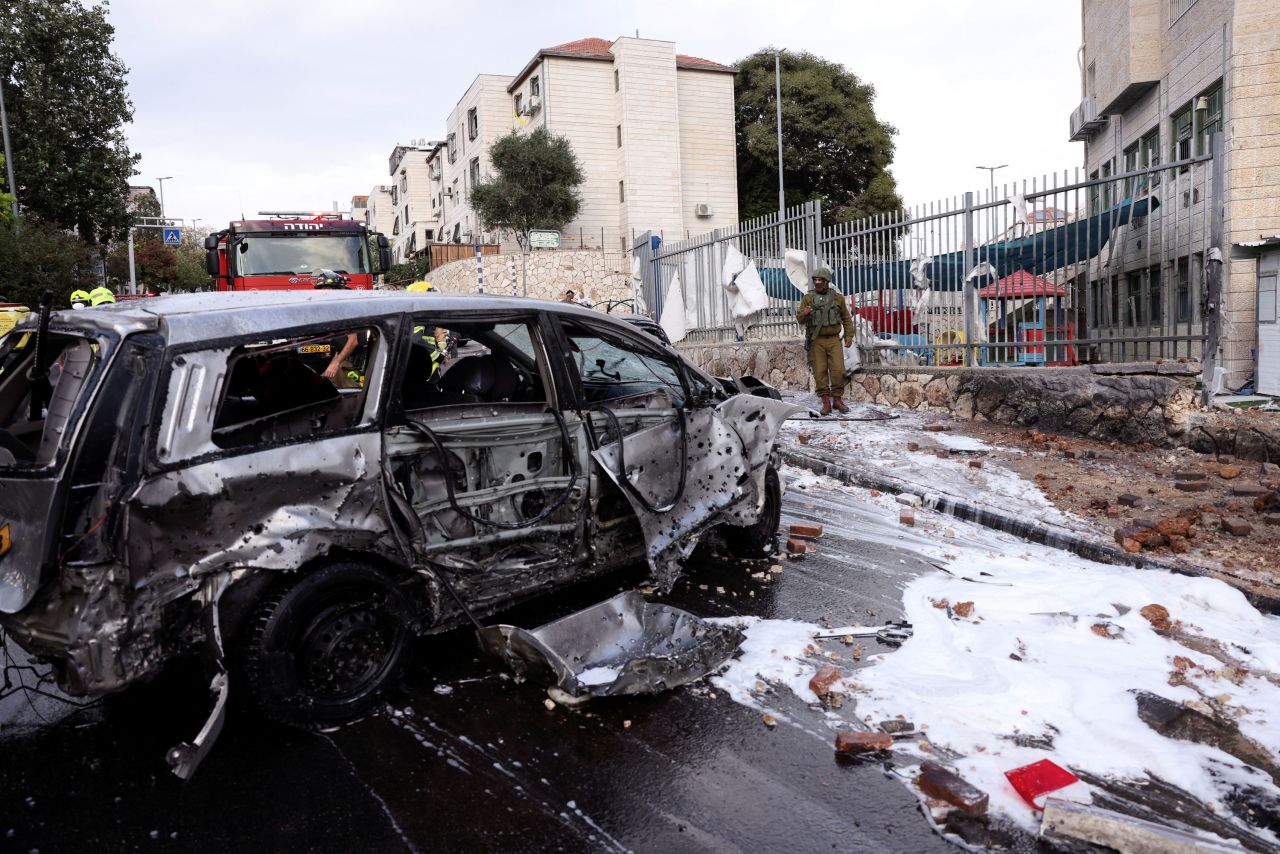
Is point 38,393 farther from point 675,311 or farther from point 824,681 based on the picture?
point 675,311

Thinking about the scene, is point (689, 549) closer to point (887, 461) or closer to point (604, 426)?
point (604, 426)

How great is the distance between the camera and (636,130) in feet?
132

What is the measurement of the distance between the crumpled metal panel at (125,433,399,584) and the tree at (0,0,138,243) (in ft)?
96.4

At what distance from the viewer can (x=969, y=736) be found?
3.34 meters

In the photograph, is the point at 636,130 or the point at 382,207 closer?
the point at 636,130

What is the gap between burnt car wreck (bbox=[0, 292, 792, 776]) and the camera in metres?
2.99

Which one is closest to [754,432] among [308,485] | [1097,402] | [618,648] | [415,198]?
[618,648]

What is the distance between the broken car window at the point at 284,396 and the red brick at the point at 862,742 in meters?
2.35

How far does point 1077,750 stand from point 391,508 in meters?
2.85

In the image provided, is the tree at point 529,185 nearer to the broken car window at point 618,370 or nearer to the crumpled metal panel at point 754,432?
the broken car window at point 618,370

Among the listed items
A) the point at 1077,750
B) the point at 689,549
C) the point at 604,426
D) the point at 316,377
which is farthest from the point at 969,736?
the point at 316,377

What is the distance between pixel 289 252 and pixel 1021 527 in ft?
40.5

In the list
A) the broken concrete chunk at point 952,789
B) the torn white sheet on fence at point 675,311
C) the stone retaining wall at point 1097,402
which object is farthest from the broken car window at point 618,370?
the torn white sheet on fence at point 675,311

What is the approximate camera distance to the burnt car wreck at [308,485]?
9.80ft
